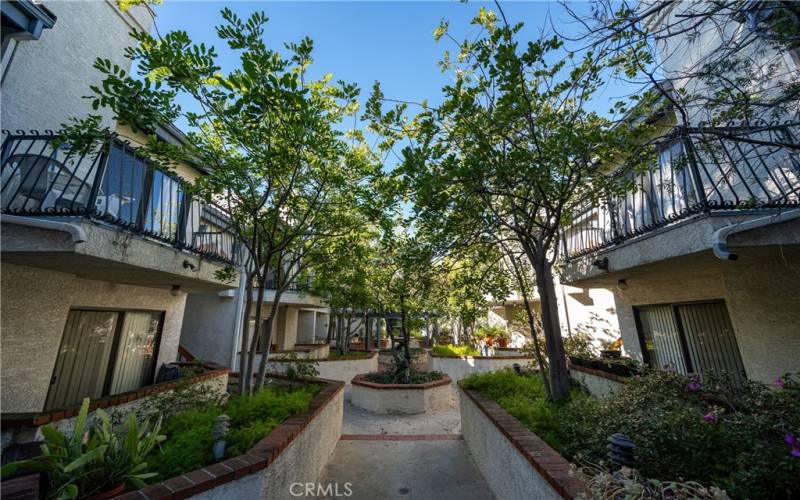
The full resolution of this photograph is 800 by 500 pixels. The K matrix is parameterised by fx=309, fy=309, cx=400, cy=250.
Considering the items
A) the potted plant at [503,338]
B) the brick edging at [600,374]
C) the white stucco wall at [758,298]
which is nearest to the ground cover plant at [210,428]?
the brick edging at [600,374]

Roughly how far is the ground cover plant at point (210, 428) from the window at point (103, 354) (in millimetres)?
2866

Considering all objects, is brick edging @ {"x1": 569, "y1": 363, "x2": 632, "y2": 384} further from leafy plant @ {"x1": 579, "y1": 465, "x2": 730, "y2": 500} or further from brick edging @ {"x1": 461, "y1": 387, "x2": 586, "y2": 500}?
leafy plant @ {"x1": 579, "y1": 465, "x2": 730, "y2": 500}

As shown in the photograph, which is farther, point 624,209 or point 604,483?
point 624,209

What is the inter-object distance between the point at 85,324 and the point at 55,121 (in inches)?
156

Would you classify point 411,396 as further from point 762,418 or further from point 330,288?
point 762,418

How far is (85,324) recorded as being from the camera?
6008mm

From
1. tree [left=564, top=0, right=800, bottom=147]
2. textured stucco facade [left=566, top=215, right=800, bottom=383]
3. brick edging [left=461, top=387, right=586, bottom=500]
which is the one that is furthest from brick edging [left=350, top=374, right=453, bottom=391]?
tree [left=564, top=0, right=800, bottom=147]

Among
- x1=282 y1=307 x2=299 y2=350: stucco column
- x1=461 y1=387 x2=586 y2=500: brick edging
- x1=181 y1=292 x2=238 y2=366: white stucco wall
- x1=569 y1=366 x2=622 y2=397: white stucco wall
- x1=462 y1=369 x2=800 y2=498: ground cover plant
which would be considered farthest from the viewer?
x1=282 y1=307 x2=299 y2=350: stucco column

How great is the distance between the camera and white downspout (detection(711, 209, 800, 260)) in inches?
141

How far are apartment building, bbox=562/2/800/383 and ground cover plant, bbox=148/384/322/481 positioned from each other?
5.84m

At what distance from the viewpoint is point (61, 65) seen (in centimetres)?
625

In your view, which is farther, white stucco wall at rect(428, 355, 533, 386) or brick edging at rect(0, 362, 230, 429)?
white stucco wall at rect(428, 355, 533, 386)

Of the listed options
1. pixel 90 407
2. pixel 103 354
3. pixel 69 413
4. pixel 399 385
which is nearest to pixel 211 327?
pixel 103 354

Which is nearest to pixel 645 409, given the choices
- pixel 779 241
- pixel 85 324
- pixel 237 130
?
pixel 779 241
